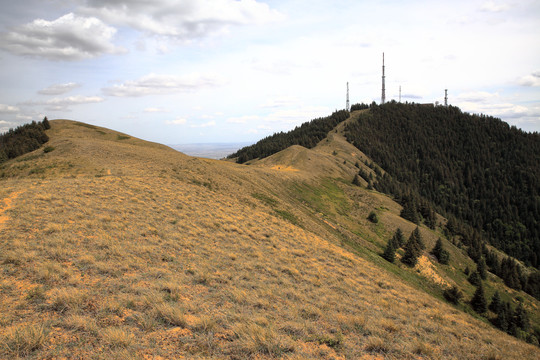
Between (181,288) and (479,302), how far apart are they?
52701 mm

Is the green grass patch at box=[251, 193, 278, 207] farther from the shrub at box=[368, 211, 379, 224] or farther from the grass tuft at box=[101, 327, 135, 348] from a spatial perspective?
the shrub at box=[368, 211, 379, 224]

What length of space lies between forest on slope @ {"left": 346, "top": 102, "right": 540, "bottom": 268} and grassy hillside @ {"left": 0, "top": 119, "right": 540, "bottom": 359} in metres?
104

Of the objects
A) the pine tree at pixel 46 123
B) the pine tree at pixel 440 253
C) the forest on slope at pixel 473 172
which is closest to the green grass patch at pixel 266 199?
the pine tree at pixel 440 253

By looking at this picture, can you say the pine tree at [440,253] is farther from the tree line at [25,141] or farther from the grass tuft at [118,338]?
the tree line at [25,141]

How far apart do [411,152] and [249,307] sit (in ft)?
679

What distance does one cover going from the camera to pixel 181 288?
9.84 metres

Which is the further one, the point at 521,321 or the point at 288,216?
the point at 521,321

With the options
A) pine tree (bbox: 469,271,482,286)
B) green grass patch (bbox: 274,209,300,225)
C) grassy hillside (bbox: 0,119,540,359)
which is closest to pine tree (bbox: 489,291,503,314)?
pine tree (bbox: 469,271,482,286)

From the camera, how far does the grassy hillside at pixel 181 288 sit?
6.79 meters

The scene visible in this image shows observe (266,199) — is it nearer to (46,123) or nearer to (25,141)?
(25,141)

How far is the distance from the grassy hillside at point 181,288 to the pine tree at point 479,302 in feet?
116

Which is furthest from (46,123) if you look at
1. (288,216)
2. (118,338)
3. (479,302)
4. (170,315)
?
(479,302)

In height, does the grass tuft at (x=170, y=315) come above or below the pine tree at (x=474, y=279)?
above

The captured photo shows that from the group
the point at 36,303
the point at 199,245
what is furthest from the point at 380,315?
the point at 36,303
